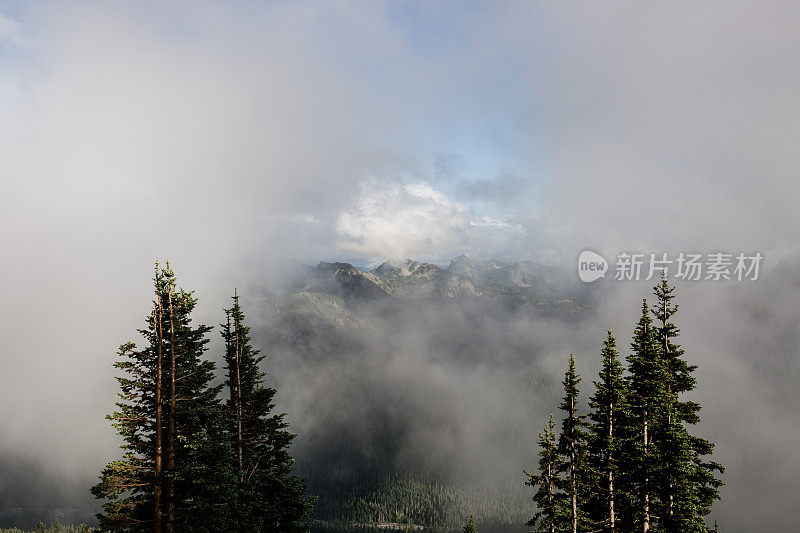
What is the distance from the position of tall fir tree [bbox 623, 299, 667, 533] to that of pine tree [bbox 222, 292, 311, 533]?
24801 mm

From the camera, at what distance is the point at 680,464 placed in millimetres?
27594

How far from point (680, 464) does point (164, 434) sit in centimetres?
3248

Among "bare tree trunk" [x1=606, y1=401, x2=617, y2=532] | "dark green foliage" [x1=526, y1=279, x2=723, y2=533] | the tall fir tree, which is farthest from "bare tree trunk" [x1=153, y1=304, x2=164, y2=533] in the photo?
the tall fir tree

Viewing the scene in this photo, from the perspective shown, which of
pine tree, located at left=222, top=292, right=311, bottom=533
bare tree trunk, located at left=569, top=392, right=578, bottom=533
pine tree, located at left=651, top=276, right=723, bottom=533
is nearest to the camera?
pine tree, located at left=651, top=276, right=723, bottom=533

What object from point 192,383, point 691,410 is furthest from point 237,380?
point 691,410

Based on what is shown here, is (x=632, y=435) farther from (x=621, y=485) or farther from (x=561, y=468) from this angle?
(x=561, y=468)

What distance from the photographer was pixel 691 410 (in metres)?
30.5

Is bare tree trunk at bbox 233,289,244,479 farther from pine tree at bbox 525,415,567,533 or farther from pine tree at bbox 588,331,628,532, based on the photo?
pine tree at bbox 588,331,628,532

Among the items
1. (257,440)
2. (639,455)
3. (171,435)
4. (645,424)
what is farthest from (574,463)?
(171,435)

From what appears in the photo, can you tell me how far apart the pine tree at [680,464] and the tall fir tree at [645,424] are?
1.73 feet

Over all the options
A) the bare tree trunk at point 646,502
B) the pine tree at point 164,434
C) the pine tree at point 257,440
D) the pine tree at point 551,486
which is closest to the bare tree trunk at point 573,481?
the pine tree at point 551,486

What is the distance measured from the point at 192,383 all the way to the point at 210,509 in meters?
6.47

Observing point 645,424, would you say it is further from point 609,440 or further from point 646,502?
point 646,502

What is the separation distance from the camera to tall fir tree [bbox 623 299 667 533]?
2844cm
